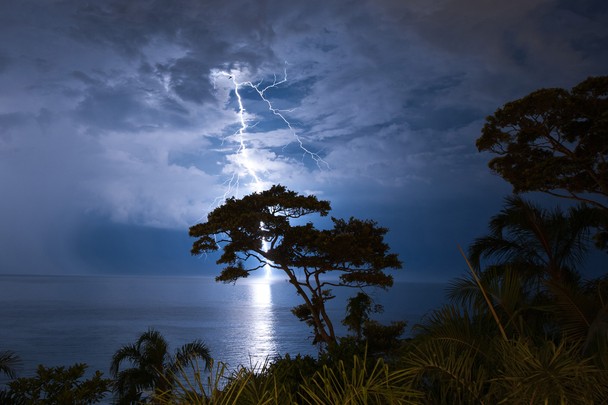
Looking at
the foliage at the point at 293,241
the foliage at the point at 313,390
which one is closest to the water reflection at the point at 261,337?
the foliage at the point at 293,241

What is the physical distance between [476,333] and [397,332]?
46.4 feet

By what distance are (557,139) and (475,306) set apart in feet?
28.4

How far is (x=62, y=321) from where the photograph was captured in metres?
84.6

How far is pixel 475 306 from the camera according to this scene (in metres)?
6.94

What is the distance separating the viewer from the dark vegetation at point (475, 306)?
12.6ft

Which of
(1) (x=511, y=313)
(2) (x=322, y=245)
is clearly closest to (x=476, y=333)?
(1) (x=511, y=313)

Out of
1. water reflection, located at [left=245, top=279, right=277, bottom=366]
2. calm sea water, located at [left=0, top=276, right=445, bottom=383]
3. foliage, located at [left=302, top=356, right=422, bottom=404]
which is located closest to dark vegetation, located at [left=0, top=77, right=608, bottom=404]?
foliage, located at [left=302, top=356, right=422, bottom=404]

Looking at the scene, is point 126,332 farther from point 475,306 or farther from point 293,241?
point 475,306

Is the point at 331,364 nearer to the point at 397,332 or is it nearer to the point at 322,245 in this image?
the point at 322,245

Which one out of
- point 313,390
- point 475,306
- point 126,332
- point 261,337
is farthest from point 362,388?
point 126,332

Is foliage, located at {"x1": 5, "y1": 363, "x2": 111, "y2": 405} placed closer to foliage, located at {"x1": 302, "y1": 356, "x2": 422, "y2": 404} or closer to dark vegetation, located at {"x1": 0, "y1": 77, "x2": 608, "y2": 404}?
dark vegetation, located at {"x1": 0, "y1": 77, "x2": 608, "y2": 404}

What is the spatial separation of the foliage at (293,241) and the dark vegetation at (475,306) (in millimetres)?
55

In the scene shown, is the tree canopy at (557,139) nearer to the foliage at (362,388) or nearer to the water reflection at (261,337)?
the foliage at (362,388)

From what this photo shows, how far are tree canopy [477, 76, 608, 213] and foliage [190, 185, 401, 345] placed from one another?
6.54 m
